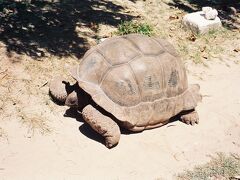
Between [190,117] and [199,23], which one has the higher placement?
[199,23]

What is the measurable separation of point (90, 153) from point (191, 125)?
1.73 metres

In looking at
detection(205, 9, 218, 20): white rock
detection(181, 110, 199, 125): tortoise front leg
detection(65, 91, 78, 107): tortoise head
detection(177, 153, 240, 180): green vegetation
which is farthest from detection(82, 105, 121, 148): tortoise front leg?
detection(205, 9, 218, 20): white rock

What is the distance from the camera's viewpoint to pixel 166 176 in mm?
5309

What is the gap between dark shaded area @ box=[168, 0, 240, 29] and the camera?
9.44 meters

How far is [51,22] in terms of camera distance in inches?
319

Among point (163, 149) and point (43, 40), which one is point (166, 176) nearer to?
point (163, 149)

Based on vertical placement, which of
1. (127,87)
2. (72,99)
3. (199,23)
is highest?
(127,87)

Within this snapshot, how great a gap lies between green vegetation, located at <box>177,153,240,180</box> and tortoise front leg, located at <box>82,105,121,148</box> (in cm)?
100

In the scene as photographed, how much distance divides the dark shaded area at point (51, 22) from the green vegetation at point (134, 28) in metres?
0.28

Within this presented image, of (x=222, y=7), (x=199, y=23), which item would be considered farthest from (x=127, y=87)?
(x=222, y=7)

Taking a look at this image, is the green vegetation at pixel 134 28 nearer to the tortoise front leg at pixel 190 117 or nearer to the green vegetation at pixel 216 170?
the tortoise front leg at pixel 190 117

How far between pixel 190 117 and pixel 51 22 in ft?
11.7

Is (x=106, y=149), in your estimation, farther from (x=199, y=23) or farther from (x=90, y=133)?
(x=199, y=23)

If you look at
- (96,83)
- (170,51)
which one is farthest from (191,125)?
(96,83)
